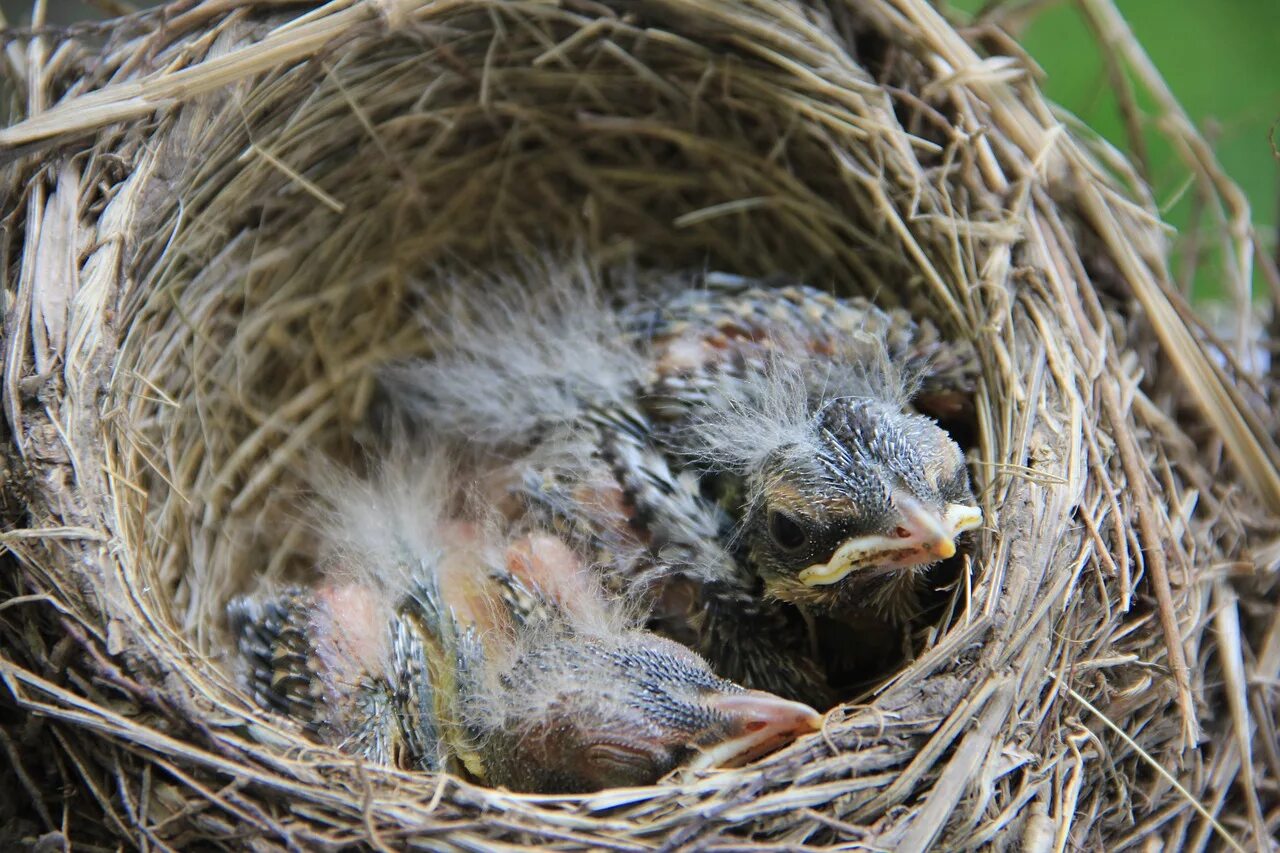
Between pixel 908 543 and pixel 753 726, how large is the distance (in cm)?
25

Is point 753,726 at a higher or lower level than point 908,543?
lower

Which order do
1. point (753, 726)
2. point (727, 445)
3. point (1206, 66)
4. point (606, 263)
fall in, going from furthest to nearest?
1. point (1206, 66)
2. point (606, 263)
3. point (727, 445)
4. point (753, 726)

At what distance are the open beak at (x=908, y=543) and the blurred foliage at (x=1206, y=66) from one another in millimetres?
1168

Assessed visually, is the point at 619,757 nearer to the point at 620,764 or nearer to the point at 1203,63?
the point at 620,764

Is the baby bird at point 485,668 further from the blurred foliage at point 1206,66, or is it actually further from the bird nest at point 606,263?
the blurred foliage at point 1206,66

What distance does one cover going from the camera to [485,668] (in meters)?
1.19

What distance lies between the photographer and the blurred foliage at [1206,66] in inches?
78.3

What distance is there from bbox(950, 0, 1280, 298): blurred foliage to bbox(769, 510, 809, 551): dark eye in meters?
1.22

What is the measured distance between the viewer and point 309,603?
1252mm

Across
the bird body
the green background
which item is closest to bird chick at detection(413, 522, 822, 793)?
the bird body

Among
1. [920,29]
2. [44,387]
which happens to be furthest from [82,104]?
[920,29]

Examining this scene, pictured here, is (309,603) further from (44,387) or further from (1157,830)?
(1157,830)

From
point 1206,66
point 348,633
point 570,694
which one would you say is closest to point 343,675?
point 348,633

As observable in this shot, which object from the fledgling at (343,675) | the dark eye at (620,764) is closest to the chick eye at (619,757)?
the dark eye at (620,764)
